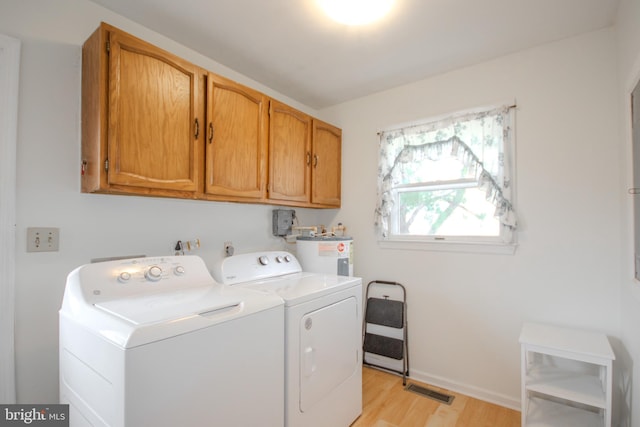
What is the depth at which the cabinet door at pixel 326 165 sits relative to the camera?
269cm

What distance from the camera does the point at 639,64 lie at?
132 centimetres

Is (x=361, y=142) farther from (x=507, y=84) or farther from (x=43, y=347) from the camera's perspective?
(x=43, y=347)

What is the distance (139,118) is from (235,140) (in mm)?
574

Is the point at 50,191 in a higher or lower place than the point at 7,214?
higher

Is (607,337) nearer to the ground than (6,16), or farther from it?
nearer to the ground

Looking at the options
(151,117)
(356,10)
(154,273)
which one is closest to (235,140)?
(151,117)

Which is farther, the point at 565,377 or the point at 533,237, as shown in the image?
the point at 533,237

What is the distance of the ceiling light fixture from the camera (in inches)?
64.5

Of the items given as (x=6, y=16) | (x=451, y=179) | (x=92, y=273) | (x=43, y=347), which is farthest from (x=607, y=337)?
(x=6, y=16)

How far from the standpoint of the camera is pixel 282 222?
271 cm

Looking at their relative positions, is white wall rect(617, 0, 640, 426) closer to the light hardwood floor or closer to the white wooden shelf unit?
the white wooden shelf unit

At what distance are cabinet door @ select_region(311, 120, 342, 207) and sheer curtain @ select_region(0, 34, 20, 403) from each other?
1835mm

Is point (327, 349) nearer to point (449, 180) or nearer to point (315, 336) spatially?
point (315, 336)

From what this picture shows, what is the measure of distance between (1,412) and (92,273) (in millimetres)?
721
